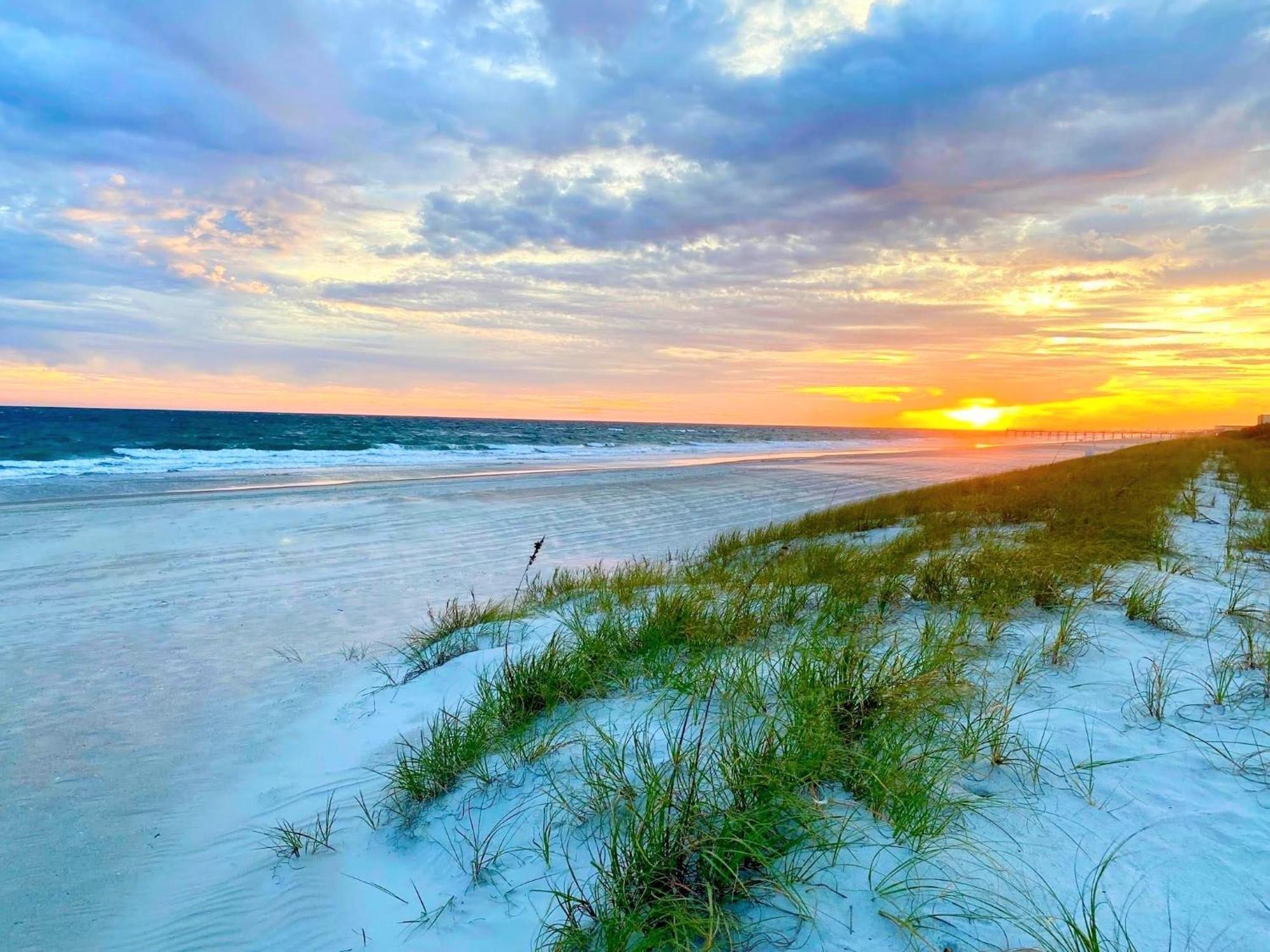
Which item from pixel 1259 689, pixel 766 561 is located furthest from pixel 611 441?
pixel 1259 689

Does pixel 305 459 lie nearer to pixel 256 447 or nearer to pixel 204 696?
pixel 256 447

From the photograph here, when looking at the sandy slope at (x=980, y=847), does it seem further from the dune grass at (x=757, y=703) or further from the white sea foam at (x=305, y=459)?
the white sea foam at (x=305, y=459)

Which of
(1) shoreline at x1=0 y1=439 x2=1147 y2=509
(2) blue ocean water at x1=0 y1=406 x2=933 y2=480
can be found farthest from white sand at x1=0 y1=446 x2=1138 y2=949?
(2) blue ocean water at x1=0 y1=406 x2=933 y2=480

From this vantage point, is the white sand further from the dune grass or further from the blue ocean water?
the blue ocean water

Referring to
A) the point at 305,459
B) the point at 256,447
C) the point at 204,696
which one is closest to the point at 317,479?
the point at 305,459

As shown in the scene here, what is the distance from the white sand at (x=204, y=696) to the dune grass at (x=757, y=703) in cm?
62

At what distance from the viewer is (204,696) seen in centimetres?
538

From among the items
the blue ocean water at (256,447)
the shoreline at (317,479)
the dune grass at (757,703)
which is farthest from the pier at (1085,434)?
the dune grass at (757,703)

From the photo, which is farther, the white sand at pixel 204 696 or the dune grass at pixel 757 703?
the white sand at pixel 204 696

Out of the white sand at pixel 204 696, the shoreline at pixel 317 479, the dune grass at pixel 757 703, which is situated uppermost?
the dune grass at pixel 757 703

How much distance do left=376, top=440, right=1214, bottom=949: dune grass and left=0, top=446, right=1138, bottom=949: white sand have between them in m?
0.62


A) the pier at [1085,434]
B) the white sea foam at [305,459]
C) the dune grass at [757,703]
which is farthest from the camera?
the pier at [1085,434]

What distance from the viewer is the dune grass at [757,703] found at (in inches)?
87.5

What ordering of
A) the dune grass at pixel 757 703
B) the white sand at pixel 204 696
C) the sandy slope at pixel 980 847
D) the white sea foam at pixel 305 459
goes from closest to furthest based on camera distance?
the sandy slope at pixel 980 847
the dune grass at pixel 757 703
the white sand at pixel 204 696
the white sea foam at pixel 305 459
